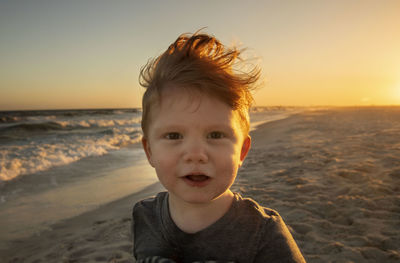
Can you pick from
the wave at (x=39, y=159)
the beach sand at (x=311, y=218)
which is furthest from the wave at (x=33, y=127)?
the beach sand at (x=311, y=218)

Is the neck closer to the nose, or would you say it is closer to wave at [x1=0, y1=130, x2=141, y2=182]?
the nose

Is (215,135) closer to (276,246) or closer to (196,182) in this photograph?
(196,182)

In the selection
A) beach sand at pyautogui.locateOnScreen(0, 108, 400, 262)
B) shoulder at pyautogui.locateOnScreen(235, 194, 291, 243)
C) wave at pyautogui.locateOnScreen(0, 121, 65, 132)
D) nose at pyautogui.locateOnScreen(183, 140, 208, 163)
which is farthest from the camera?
wave at pyautogui.locateOnScreen(0, 121, 65, 132)

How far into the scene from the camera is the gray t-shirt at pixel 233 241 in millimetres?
1270

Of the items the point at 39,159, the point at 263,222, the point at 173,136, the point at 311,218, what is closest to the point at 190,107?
the point at 173,136

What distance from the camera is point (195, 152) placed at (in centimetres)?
119

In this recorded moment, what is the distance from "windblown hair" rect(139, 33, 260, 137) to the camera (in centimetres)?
128

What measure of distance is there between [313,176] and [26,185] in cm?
522

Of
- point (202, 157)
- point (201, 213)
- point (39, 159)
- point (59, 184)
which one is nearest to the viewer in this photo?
point (202, 157)

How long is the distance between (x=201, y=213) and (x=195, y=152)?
0.41 metres

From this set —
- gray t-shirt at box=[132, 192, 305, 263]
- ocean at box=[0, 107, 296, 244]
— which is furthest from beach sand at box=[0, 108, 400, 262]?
gray t-shirt at box=[132, 192, 305, 263]

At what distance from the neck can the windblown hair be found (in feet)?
1.35

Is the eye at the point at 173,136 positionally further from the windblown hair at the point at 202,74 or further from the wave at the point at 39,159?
the wave at the point at 39,159

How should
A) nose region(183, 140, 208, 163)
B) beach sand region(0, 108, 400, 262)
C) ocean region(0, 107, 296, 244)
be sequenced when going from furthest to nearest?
ocean region(0, 107, 296, 244) → beach sand region(0, 108, 400, 262) → nose region(183, 140, 208, 163)
